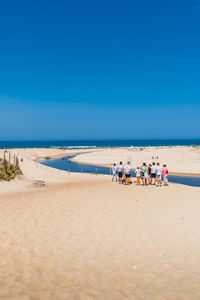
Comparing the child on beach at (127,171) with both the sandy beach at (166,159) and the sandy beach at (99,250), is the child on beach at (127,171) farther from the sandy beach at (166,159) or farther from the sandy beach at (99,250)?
the sandy beach at (166,159)

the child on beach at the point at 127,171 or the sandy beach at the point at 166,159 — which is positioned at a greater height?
the child on beach at the point at 127,171

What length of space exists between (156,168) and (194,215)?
7.93 m

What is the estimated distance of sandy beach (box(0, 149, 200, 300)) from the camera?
16.3 feet

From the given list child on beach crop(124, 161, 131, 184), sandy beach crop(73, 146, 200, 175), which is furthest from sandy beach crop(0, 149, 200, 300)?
sandy beach crop(73, 146, 200, 175)

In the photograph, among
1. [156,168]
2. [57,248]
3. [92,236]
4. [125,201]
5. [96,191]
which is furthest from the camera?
[156,168]

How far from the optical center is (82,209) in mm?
11219

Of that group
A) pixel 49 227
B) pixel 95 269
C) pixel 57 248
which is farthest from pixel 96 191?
pixel 95 269

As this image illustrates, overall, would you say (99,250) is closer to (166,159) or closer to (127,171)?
(127,171)

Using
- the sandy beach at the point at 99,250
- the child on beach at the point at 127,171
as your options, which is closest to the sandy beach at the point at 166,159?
the child on beach at the point at 127,171

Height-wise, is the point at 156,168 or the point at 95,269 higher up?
the point at 156,168

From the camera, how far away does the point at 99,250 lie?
6824 millimetres

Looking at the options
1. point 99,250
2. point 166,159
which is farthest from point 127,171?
point 166,159

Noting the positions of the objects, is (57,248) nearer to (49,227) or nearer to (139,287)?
(49,227)

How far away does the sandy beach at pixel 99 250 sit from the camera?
16.3 feet
